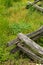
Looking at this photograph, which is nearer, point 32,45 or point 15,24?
point 32,45

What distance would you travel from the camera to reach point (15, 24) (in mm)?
9031

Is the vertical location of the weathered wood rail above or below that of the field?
above

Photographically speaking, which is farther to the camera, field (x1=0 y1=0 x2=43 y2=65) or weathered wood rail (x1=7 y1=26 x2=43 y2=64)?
field (x1=0 y1=0 x2=43 y2=65)

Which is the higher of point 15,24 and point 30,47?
point 30,47

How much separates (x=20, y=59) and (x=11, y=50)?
1.45ft

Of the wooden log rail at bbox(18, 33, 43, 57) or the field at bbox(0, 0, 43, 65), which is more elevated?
the wooden log rail at bbox(18, 33, 43, 57)

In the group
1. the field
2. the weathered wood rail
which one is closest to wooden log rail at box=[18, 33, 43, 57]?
the weathered wood rail

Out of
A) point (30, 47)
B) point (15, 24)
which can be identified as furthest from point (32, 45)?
point (15, 24)

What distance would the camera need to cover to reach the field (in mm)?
6806

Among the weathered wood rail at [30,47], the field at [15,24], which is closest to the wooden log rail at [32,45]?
the weathered wood rail at [30,47]

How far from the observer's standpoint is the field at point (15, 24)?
A: 6806 mm

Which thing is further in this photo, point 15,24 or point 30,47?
point 15,24

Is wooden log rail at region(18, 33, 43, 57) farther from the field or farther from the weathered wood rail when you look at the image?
the field

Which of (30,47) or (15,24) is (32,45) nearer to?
(30,47)
